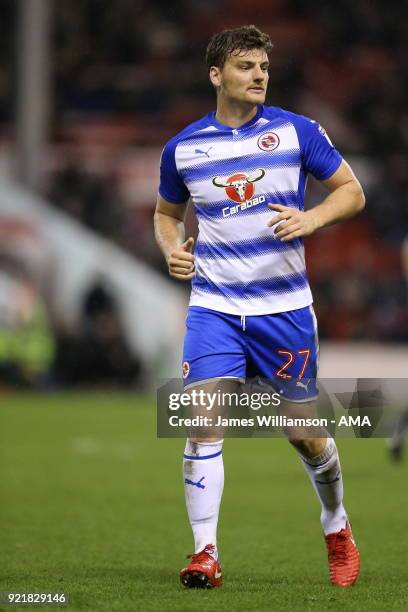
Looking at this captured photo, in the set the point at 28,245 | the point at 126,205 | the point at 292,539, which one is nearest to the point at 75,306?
the point at 28,245

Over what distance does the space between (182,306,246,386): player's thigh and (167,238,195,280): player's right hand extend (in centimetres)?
18

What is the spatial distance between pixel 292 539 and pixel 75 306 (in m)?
12.8

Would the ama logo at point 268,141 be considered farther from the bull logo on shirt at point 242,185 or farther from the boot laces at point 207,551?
the boot laces at point 207,551

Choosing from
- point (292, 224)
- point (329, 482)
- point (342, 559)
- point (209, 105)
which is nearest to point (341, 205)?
point (292, 224)

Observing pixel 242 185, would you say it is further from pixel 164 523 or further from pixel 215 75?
pixel 164 523

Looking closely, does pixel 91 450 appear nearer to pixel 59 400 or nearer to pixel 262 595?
pixel 59 400

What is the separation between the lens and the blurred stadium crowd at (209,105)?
21.4 meters

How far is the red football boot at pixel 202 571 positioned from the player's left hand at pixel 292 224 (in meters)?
1.26

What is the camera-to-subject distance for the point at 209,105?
24.3 metres

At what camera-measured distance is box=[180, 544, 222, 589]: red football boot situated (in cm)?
534

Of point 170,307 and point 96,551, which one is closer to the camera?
point 96,551

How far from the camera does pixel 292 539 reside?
7234 millimetres

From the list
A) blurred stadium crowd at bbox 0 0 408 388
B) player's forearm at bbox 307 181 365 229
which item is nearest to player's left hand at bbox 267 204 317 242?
player's forearm at bbox 307 181 365 229

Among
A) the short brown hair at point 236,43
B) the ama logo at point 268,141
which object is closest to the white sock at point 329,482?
the ama logo at point 268,141
